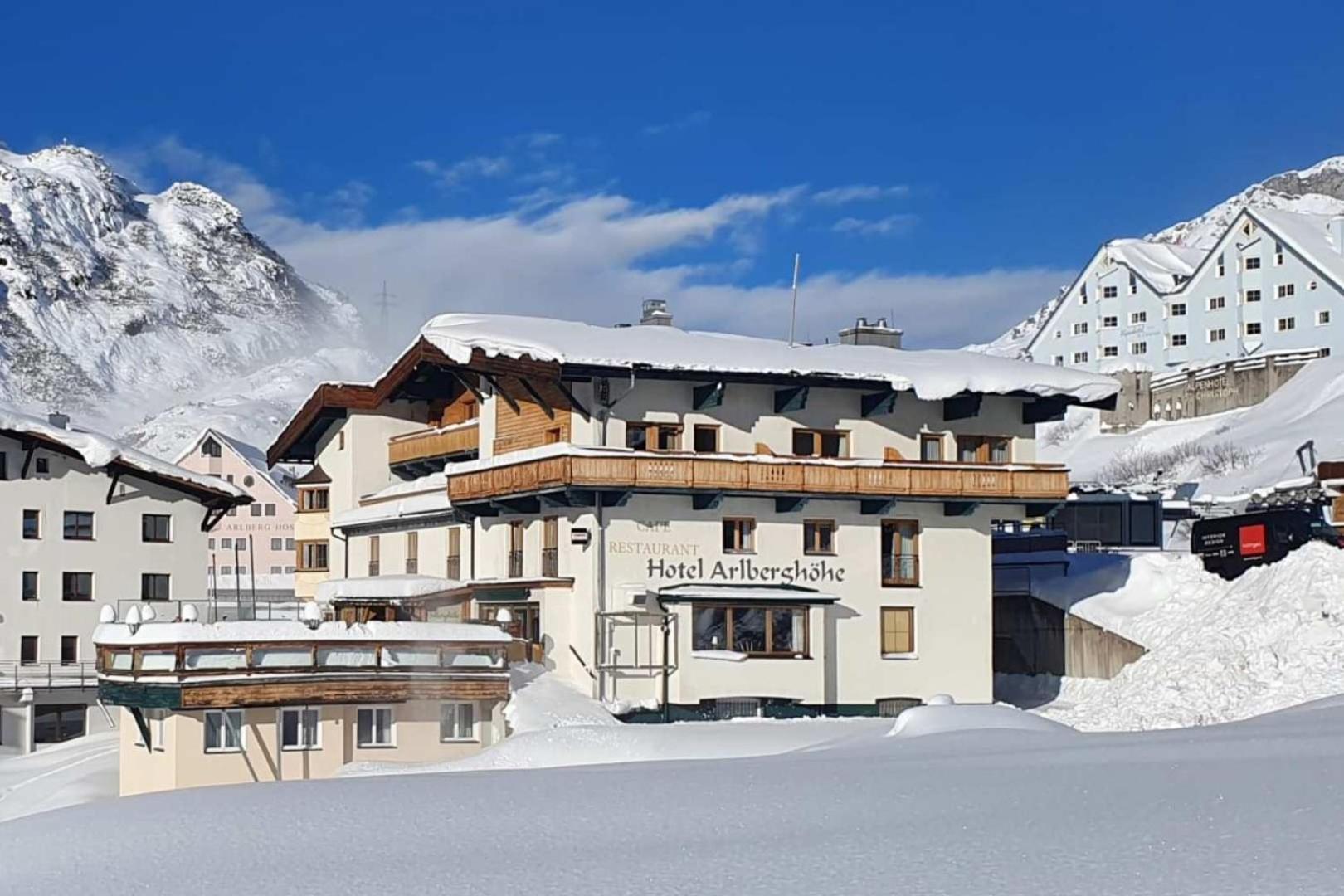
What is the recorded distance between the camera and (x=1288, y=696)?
34656 mm

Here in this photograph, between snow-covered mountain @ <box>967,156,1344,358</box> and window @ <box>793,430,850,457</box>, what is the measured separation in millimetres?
110546

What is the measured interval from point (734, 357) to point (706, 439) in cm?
189

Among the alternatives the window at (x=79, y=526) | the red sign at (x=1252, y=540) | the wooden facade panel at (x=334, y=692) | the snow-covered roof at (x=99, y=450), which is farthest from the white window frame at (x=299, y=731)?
the red sign at (x=1252, y=540)

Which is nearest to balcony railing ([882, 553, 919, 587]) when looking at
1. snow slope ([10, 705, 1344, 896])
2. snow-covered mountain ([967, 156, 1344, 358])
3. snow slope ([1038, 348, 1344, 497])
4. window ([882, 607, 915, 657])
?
window ([882, 607, 915, 657])

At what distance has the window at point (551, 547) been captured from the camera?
1491 inches

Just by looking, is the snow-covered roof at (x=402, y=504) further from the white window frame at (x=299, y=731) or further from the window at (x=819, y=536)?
the white window frame at (x=299, y=731)

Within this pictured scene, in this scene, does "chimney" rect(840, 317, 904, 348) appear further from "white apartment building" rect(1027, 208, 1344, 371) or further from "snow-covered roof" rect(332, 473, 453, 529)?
"white apartment building" rect(1027, 208, 1344, 371)

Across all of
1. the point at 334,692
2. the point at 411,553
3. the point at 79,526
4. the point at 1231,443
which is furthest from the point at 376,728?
the point at 1231,443

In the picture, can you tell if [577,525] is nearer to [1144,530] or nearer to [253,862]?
[1144,530]

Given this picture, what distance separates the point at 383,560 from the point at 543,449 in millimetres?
11283

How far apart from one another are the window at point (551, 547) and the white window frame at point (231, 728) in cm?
846

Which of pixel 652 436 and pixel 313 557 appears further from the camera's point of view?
pixel 313 557

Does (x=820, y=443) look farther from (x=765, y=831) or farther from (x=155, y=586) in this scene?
(x=765, y=831)

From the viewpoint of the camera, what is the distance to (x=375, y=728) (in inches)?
1287
